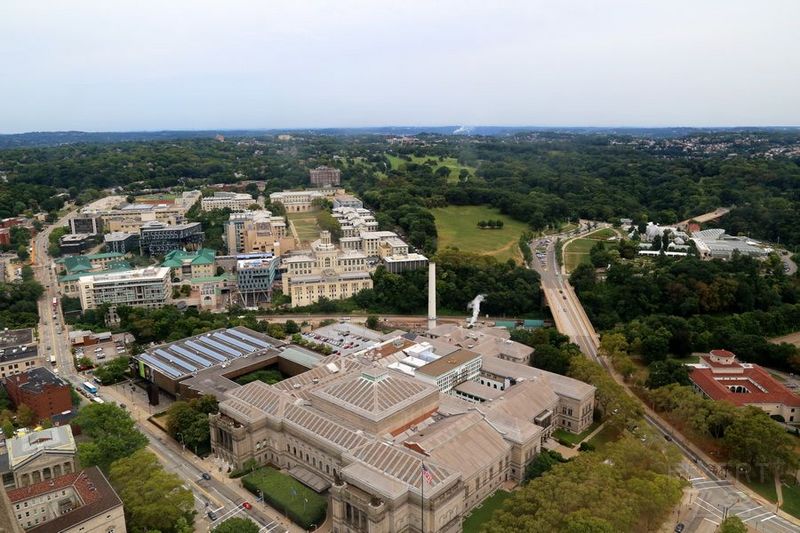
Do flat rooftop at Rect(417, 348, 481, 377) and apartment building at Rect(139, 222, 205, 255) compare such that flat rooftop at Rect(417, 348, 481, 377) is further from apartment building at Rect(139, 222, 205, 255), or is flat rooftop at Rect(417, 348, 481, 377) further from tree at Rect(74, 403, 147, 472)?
apartment building at Rect(139, 222, 205, 255)

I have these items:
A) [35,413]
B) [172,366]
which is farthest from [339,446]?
[35,413]

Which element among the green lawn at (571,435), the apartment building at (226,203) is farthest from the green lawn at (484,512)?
the apartment building at (226,203)

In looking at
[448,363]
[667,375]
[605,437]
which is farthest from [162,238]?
[667,375]

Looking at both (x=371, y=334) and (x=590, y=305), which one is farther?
(x=590, y=305)

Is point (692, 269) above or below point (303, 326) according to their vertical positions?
above

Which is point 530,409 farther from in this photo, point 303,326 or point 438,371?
point 303,326

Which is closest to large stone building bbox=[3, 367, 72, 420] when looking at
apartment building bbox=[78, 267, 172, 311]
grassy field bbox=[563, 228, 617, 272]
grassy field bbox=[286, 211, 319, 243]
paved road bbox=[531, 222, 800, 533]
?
apartment building bbox=[78, 267, 172, 311]

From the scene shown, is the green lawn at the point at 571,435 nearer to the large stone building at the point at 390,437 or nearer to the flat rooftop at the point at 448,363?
the large stone building at the point at 390,437
